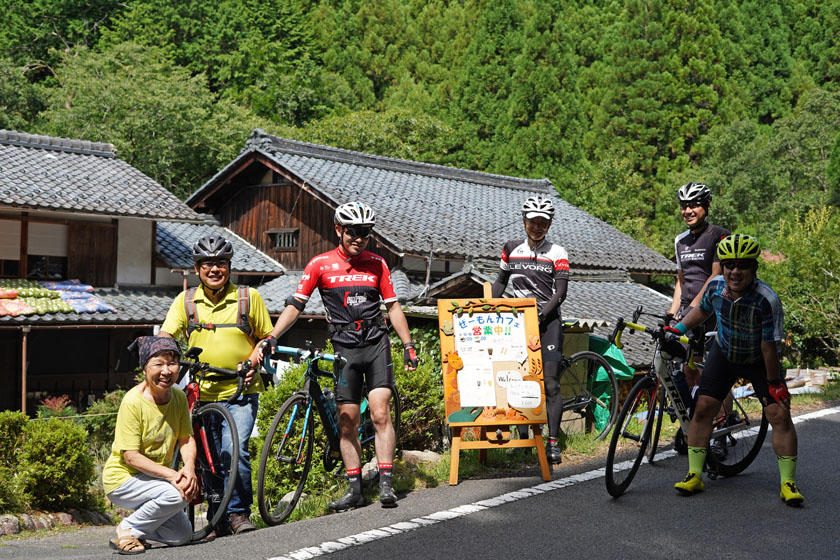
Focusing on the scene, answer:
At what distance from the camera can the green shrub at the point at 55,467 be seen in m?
9.09

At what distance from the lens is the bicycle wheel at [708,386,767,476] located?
6.39 m

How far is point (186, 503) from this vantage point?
515 centimetres

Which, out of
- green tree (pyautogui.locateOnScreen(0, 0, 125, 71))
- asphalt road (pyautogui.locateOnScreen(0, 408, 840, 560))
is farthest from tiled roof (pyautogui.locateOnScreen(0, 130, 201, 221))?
green tree (pyautogui.locateOnScreen(0, 0, 125, 71))

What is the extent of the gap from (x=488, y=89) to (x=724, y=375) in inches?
1666

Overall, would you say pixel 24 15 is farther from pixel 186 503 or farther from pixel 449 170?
pixel 186 503

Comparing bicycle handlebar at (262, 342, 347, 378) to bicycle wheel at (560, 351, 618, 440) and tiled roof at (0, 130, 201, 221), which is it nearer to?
bicycle wheel at (560, 351, 618, 440)

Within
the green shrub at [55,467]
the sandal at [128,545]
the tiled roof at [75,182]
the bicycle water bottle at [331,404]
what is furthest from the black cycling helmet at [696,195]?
the tiled roof at [75,182]

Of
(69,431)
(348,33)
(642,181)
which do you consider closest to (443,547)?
(69,431)

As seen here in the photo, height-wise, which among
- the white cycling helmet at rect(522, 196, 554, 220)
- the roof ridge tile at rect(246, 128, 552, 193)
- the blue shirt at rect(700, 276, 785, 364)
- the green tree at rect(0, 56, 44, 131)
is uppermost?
the green tree at rect(0, 56, 44, 131)

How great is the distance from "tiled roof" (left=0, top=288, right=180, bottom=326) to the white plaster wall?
1.11 ft

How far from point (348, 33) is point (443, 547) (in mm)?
51143

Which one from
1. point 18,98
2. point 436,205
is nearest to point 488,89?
point 18,98

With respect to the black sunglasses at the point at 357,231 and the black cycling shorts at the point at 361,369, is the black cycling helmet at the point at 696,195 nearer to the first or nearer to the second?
the black sunglasses at the point at 357,231

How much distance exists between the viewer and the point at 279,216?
79.0ft
